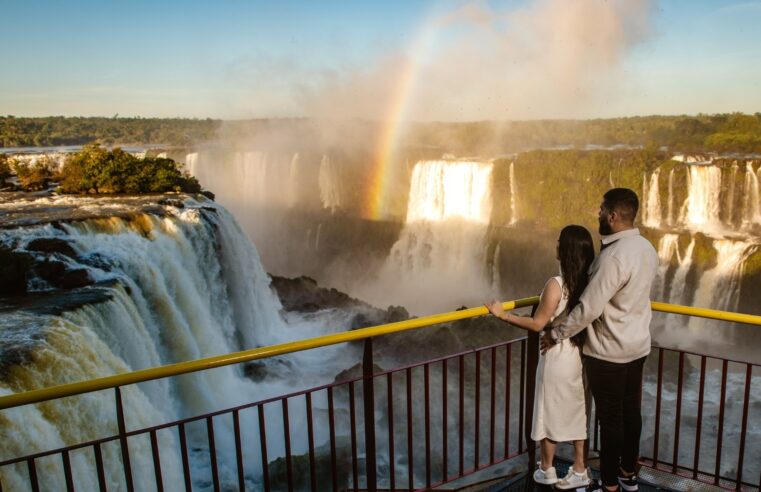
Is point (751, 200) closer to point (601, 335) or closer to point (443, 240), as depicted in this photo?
point (443, 240)

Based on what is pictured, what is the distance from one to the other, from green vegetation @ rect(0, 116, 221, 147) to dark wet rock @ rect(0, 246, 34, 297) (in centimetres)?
4026

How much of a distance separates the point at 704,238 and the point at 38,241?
2429 centimetres

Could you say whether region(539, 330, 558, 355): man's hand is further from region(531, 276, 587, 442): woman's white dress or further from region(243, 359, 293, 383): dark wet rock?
region(243, 359, 293, 383): dark wet rock

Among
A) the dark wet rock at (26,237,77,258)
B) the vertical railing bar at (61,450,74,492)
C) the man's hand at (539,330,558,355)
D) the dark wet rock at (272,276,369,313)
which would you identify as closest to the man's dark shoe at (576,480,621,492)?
the man's hand at (539,330,558,355)

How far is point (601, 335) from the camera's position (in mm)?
3074

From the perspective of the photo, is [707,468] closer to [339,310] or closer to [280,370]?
[280,370]

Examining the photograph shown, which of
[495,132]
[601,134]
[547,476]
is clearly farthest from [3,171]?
[601,134]

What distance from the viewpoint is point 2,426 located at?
5.06m

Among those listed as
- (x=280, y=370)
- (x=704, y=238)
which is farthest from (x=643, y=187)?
(x=280, y=370)

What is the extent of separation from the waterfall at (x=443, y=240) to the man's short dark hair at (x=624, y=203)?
2779 centimetres

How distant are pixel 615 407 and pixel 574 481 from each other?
2.06ft

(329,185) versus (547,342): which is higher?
(547,342)

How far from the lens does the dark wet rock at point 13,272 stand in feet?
32.1

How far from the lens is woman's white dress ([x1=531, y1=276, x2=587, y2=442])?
10.5 ft
